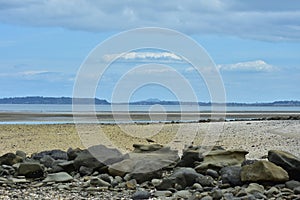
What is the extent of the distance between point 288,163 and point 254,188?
4.56 feet

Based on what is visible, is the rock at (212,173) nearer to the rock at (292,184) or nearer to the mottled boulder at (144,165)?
the mottled boulder at (144,165)

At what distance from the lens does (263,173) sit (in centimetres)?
1266

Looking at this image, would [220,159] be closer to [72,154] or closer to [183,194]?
[183,194]

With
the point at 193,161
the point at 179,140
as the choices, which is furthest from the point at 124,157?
the point at 179,140

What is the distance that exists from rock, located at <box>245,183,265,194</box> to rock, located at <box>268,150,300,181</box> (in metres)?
1.03

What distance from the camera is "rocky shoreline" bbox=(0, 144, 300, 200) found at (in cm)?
1241

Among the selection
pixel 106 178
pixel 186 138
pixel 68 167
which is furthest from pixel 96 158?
pixel 186 138

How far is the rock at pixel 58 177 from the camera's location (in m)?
14.2

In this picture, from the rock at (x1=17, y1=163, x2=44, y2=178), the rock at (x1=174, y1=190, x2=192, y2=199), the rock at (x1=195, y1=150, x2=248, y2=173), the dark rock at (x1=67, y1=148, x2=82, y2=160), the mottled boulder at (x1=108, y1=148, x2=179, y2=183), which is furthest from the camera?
the dark rock at (x1=67, y1=148, x2=82, y2=160)

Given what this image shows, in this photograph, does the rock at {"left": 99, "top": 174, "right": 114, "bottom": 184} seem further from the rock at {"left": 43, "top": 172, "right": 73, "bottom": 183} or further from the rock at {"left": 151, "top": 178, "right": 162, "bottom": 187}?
the rock at {"left": 151, "top": 178, "right": 162, "bottom": 187}

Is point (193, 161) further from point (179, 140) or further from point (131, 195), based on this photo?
point (179, 140)

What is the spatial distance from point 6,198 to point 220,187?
4.49 metres

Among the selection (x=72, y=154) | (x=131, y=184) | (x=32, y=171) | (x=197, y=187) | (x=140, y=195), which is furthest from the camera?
(x=72, y=154)

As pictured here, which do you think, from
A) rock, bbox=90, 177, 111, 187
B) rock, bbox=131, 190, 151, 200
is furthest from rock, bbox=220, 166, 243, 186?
rock, bbox=90, 177, 111, 187
